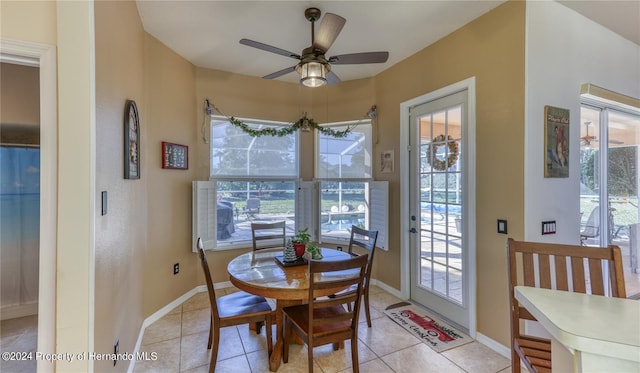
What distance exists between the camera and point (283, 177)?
3.99 m

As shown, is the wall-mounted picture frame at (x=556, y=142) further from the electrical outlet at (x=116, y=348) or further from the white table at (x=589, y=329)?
the electrical outlet at (x=116, y=348)

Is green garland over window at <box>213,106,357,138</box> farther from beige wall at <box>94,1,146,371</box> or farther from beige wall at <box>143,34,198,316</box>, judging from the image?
beige wall at <box>94,1,146,371</box>

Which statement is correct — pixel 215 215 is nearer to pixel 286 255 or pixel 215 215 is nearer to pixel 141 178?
pixel 141 178

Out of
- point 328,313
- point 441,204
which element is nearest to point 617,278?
point 441,204

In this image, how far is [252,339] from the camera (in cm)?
251

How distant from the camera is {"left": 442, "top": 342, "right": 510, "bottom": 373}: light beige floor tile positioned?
2109 mm

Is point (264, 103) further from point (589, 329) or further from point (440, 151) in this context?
point (589, 329)

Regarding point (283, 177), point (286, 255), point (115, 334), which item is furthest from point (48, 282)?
point (283, 177)

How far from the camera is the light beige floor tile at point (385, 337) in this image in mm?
2361

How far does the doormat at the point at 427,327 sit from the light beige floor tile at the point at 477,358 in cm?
6

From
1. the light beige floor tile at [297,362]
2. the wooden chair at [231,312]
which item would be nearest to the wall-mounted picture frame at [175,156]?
the wooden chair at [231,312]

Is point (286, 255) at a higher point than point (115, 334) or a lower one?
higher

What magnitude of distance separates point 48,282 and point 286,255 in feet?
4.91

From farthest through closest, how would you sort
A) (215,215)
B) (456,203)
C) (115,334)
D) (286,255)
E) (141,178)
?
(215,215) → (456,203) → (141,178) → (286,255) → (115,334)
